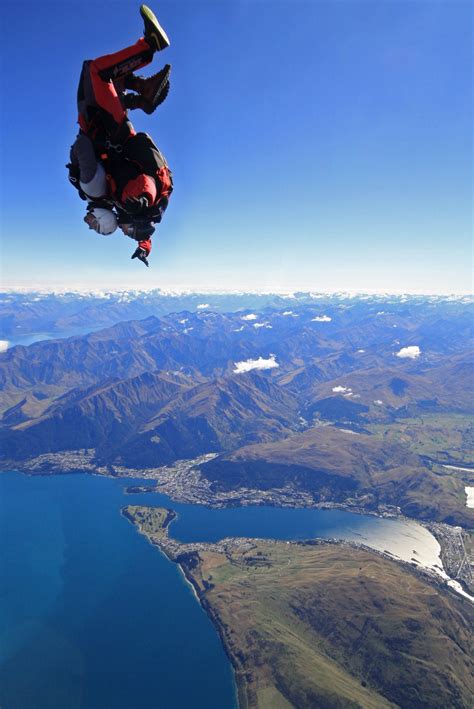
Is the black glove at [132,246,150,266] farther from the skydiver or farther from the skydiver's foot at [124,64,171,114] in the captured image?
the skydiver's foot at [124,64,171,114]

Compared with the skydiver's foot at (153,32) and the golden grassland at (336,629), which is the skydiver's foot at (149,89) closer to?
the skydiver's foot at (153,32)

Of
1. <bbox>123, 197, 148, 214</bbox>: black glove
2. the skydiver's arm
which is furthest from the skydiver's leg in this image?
<bbox>123, 197, 148, 214</bbox>: black glove

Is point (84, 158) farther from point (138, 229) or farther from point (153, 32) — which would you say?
point (153, 32)

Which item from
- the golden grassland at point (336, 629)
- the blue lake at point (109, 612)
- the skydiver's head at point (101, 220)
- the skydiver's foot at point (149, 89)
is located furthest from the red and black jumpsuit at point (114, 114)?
the blue lake at point (109, 612)

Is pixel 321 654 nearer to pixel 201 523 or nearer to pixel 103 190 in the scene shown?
pixel 201 523

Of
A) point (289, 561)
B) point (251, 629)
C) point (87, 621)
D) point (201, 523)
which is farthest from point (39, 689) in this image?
point (201, 523)
